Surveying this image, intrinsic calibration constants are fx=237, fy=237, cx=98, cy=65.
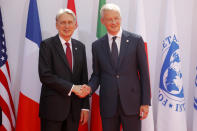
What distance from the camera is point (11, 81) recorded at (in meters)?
3.24

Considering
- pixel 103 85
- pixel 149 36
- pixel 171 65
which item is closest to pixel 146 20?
pixel 149 36

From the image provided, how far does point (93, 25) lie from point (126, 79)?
57.0 inches

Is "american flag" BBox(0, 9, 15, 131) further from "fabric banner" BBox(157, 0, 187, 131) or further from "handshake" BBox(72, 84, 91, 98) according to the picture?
"fabric banner" BBox(157, 0, 187, 131)

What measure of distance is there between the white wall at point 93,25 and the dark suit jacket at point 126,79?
1.13 meters

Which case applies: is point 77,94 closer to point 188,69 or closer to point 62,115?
point 62,115

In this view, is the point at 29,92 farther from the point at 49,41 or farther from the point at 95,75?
the point at 95,75

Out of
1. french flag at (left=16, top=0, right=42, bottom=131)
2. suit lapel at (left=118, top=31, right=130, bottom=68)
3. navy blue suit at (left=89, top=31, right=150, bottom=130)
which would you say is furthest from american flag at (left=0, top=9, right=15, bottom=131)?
suit lapel at (left=118, top=31, right=130, bottom=68)

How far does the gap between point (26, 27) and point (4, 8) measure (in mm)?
496

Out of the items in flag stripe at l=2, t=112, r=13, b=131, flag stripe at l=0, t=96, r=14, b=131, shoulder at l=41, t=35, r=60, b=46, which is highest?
shoulder at l=41, t=35, r=60, b=46

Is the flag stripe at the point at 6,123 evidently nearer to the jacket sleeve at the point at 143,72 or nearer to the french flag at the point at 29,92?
the french flag at the point at 29,92

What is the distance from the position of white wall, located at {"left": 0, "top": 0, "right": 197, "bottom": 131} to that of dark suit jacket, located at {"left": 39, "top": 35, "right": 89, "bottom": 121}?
93 centimetres

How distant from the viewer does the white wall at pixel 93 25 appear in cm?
322

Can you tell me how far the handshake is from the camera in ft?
7.22

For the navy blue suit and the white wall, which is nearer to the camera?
the navy blue suit
